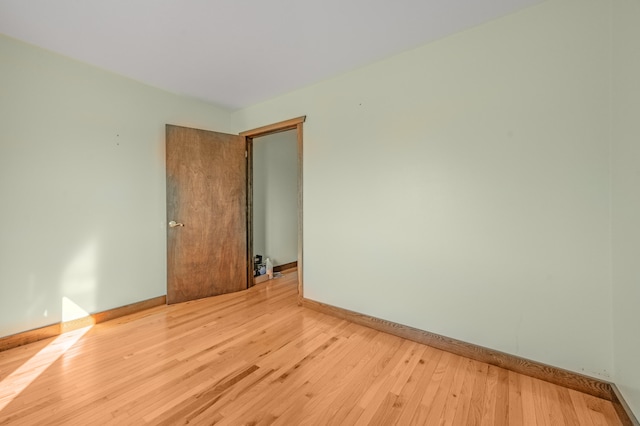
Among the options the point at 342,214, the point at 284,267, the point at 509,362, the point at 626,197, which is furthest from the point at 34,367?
the point at 626,197

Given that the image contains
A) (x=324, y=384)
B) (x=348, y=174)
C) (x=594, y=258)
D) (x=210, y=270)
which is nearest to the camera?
(x=594, y=258)

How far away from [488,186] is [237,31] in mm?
2097

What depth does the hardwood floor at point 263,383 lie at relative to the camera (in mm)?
1345

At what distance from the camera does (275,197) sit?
167 inches

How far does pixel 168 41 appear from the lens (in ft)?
6.53

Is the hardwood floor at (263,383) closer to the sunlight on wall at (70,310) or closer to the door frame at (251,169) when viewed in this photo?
the sunlight on wall at (70,310)

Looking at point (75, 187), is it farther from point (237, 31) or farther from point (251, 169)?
point (237, 31)

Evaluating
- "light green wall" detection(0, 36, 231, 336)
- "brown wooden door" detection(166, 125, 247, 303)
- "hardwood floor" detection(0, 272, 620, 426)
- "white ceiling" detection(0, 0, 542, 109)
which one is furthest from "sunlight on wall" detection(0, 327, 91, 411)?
"white ceiling" detection(0, 0, 542, 109)

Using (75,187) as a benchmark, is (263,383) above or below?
below

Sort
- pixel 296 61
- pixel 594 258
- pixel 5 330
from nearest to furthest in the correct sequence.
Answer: pixel 594 258 < pixel 5 330 < pixel 296 61

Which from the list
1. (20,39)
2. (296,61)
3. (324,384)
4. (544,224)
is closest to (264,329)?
(324,384)

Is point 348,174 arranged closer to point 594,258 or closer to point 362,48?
point 362,48

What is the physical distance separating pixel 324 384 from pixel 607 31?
2.60 m

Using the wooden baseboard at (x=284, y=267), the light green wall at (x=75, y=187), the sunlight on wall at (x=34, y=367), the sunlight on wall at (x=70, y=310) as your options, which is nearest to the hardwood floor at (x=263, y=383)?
the sunlight on wall at (x=34, y=367)
